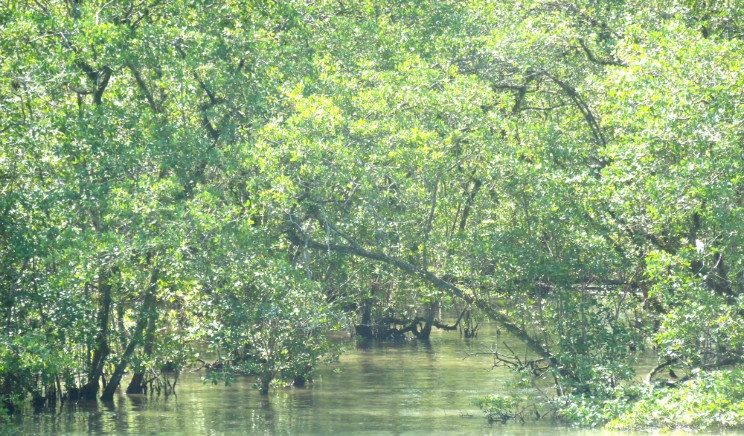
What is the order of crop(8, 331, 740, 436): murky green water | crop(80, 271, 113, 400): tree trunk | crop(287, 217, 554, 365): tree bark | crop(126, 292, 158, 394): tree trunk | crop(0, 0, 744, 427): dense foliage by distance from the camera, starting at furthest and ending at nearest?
crop(126, 292, 158, 394): tree trunk
crop(287, 217, 554, 365): tree bark
crop(80, 271, 113, 400): tree trunk
crop(8, 331, 740, 436): murky green water
crop(0, 0, 744, 427): dense foliage

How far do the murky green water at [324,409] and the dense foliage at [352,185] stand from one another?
0.55m

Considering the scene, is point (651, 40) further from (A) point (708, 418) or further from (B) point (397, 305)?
(B) point (397, 305)

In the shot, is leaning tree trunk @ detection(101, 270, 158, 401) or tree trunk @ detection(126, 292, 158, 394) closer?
leaning tree trunk @ detection(101, 270, 158, 401)

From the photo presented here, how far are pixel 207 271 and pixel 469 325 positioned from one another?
1477 centimetres

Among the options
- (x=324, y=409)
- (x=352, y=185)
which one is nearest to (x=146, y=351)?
(x=324, y=409)

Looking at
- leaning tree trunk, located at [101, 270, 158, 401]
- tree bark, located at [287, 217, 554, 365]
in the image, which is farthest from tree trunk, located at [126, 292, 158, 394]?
tree bark, located at [287, 217, 554, 365]

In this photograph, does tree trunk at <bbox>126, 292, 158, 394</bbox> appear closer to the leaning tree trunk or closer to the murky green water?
the leaning tree trunk

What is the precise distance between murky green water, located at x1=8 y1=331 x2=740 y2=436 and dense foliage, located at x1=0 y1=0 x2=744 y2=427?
55cm

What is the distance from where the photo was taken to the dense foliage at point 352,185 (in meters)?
12.2

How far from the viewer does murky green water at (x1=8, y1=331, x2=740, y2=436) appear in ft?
44.1

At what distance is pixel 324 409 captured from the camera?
1539 cm

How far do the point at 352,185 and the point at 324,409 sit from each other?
4.02m

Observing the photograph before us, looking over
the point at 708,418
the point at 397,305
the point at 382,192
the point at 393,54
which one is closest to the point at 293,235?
the point at 382,192

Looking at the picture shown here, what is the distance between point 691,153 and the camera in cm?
1267
